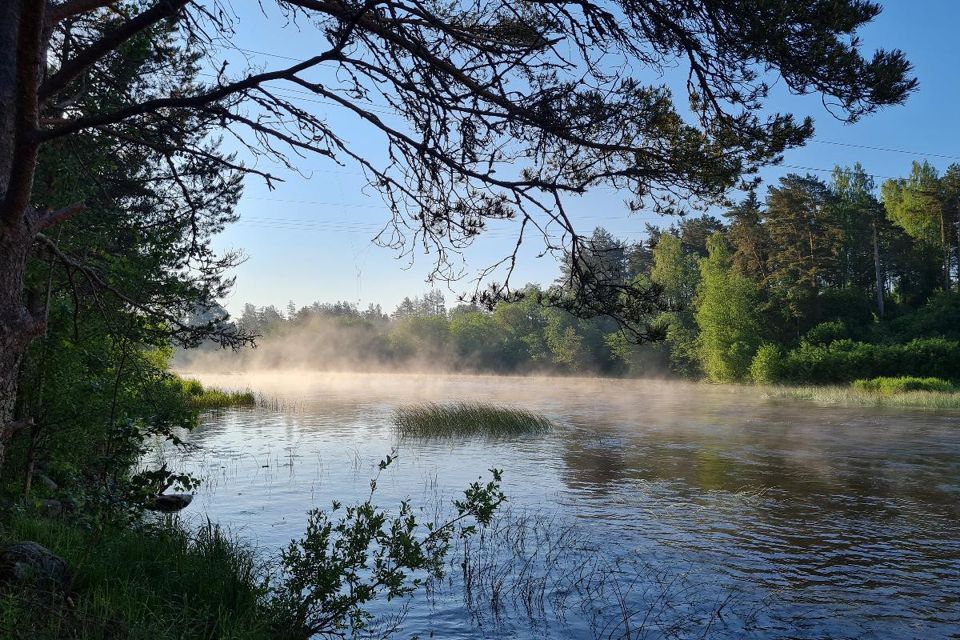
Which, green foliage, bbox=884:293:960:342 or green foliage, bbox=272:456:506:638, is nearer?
green foliage, bbox=272:456:506:638

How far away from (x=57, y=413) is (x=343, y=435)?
1444 centimetres

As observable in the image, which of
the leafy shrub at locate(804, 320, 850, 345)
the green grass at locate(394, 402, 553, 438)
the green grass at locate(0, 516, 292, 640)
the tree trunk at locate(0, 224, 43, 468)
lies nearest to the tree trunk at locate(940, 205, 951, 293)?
the leafy shrub at locate(804, 320, 850, 345)

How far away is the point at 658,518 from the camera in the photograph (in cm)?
1206

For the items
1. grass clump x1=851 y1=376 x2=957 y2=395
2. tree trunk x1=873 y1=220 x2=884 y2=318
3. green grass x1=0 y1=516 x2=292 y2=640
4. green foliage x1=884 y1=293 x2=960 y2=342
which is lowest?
grass clump x1=851 y1=376 x2=957 y2=395

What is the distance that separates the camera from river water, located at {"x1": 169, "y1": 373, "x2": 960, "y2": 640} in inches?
304

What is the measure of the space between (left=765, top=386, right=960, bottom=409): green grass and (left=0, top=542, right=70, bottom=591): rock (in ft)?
120

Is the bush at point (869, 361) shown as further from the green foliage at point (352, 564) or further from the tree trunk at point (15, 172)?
the tree trunk at point (15, 172)

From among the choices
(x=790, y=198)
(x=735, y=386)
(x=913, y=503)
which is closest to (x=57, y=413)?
(x=913, y=503)

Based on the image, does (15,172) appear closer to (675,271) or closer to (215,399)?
(215,399)

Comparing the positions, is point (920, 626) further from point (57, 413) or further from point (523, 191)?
point (57, 413)

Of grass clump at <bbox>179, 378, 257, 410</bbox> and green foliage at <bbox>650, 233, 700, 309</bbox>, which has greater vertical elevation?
green foliage at <bbox>650, 233, 700, 309</bbox>

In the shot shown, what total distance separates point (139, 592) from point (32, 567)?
2.50 feet

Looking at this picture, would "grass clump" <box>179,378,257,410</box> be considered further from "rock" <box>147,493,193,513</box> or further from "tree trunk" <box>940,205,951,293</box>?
"tree trunk" <box>940,205,951,293</box>

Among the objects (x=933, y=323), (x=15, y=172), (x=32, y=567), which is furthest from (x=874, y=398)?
(x=15, y=172)
